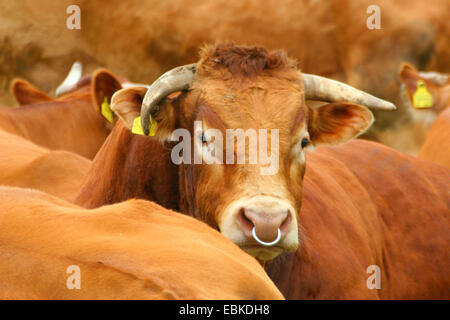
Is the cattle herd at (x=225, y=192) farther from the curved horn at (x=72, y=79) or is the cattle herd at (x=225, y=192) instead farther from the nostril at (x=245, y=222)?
the curved horn at (x=72, y=79)

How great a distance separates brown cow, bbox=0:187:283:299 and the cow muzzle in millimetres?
684

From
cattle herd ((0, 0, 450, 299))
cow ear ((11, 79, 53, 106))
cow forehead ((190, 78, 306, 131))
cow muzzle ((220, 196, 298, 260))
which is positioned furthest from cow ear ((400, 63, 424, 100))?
cow muzzle ((220, 196, 298, 260))

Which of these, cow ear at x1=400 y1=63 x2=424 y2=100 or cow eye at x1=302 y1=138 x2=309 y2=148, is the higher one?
cow ear at x1=400 y1=63 x2=424 y2=100

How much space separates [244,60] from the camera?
12.6 ft

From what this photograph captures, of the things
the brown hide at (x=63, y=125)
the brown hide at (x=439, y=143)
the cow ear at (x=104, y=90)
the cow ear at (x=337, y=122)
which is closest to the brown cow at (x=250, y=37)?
→ the brown hide at (x=63, y=125)

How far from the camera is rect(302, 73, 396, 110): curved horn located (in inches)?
158

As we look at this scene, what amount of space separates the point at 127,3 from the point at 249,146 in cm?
705

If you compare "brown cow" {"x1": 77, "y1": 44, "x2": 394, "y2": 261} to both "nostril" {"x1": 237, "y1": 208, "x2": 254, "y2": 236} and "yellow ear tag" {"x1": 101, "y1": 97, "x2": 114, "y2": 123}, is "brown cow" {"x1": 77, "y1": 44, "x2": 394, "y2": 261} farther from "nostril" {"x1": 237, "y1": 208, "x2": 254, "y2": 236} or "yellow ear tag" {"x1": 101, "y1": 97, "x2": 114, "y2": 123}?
"yellow ear tag" {"x1": 101, "y1": 97, "x2": 114, "y2": 123}

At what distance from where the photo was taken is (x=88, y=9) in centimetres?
1033

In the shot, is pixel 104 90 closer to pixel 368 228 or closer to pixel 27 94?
pixel 368 228

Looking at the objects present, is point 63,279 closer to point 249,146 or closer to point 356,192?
point 249,146

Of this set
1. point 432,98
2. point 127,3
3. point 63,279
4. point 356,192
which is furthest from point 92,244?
point 127,3

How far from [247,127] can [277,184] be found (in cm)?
29

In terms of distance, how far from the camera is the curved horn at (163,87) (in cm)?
375
